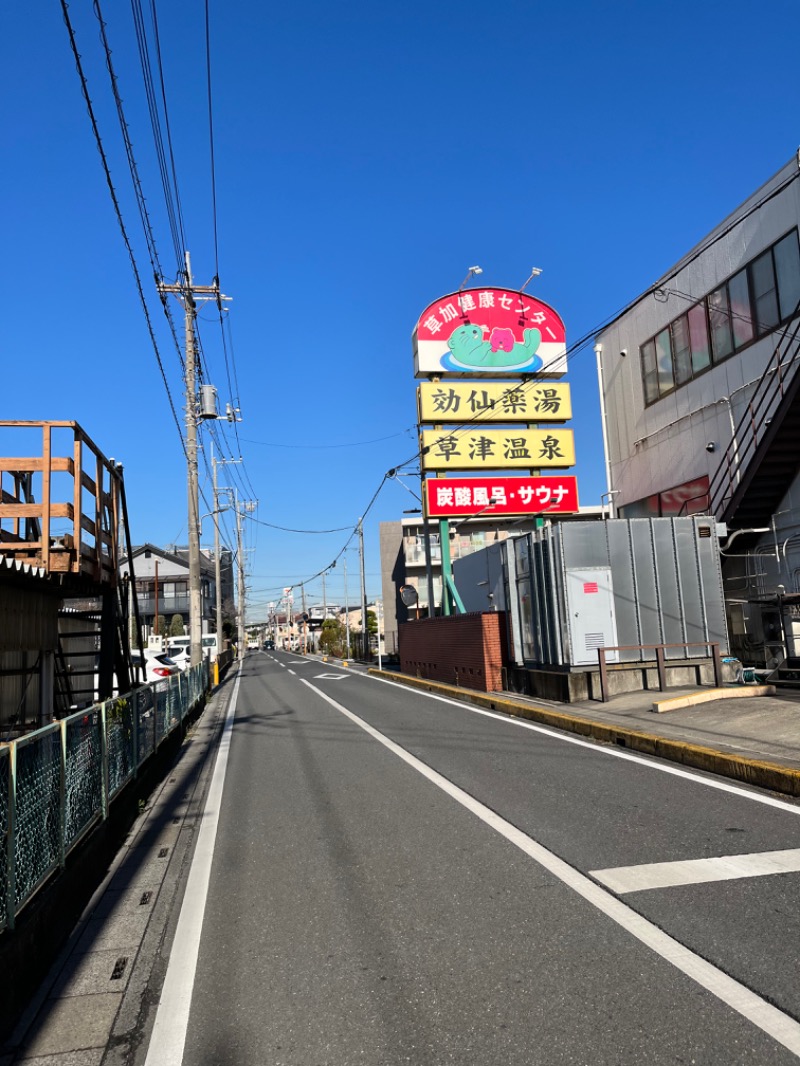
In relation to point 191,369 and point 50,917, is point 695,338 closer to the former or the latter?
point 191,369

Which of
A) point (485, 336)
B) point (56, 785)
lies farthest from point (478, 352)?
point (56, 785)

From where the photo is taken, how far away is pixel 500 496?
87.7 ft

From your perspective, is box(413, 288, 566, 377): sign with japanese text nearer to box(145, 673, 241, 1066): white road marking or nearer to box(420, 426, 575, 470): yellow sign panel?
box(420, 426, 575, 470): yellow sign panel

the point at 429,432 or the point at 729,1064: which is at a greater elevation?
the point at 429,432

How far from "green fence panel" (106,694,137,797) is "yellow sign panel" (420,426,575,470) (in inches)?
731

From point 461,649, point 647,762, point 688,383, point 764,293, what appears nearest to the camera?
point 647,762

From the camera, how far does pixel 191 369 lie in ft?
77.0

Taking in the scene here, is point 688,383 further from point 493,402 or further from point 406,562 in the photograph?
point 406,562

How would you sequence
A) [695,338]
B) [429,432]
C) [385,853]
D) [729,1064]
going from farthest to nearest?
[429,432] < [695,338] < [385,853] < [729,1064]

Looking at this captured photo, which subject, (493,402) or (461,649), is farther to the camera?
(493,402)

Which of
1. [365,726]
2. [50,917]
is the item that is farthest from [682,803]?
[365,726]

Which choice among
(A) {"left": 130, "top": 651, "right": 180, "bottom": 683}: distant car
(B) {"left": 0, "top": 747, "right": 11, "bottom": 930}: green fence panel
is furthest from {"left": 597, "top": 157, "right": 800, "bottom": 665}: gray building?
(A) {"left": 130, "top": 651, "right": 180, "bottom": 683}: distant car

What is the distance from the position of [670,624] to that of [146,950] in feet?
44.1

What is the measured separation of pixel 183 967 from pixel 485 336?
24.8m
